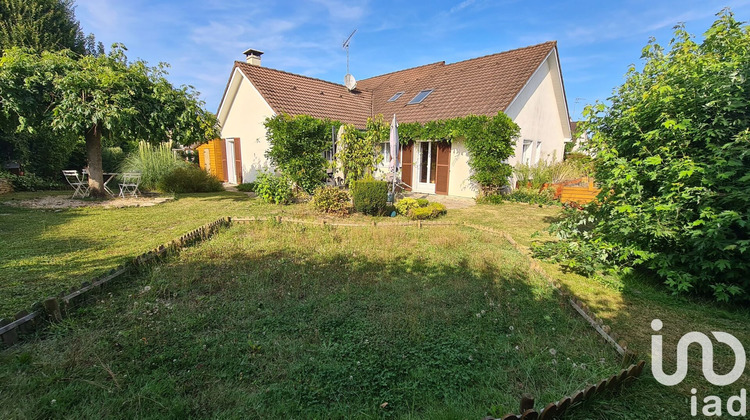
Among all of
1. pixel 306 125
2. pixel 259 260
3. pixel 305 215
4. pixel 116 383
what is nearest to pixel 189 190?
pixel 306 125

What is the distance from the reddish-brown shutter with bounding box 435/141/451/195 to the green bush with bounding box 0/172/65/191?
1569 centimetres

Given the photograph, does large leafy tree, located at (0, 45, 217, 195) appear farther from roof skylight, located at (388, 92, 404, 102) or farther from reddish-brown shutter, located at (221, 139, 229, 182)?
roof skylight, located at (388, 92, 404, 102)

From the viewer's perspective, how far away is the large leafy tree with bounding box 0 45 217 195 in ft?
26.7

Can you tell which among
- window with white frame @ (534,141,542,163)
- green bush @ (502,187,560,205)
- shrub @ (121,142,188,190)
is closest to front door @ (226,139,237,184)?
shrub @ (121,142,188,190)

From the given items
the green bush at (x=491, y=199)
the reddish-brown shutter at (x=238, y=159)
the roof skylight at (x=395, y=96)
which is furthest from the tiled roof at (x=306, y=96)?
the green bush at (x=491, y=199)

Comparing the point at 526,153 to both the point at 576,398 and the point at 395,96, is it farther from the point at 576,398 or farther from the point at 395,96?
the point at 576,398

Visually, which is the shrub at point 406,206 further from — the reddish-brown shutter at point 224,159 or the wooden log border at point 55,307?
the reddish-brown shutter at point 224,159

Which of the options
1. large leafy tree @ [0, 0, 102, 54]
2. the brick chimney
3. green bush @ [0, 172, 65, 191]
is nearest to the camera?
green bush @ [0, 172, 65, 191]

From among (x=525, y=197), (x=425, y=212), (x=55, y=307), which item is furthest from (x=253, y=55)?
(x=55, y=307)

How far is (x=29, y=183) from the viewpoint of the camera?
39.7 feet

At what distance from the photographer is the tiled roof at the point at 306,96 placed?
1320cm

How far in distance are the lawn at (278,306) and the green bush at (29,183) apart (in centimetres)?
761

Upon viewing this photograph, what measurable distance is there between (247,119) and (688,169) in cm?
1458

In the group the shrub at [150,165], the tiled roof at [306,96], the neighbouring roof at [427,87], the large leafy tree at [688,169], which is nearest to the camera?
the large leafy tree at [688,169]
